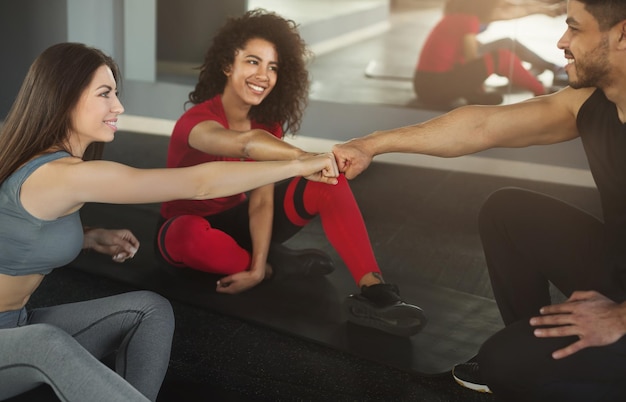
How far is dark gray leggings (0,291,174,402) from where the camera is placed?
57.1 inches

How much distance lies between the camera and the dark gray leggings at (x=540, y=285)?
65.6 inches

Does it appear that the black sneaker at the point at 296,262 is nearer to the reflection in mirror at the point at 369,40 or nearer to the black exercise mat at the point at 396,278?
the black exercise mat at the point at 396,278

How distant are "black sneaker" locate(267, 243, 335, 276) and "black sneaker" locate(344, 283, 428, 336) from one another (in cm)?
36

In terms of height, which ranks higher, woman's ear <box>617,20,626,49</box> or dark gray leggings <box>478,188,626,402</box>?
woman's ear <box>617,20,626,49</box>

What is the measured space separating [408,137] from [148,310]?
34.9 inches

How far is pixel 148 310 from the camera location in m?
1.80

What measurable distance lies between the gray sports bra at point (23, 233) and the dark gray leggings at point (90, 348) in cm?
12

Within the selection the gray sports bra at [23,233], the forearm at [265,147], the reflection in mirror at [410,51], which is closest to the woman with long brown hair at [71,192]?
the gray sports bra at [23,233]

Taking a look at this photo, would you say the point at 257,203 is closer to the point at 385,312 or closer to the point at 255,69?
the point at 255,69

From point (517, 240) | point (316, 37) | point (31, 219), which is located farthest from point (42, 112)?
point (316, 37)

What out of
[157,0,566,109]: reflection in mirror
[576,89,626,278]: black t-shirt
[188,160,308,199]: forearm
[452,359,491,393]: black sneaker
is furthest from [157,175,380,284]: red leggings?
[157,0,566,109]: reflection in mirror

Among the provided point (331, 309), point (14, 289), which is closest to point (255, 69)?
point (331, 309)

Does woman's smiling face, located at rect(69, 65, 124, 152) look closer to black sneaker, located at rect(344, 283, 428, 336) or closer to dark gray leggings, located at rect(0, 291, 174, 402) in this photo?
dark gray leggings, located at rect(0, 291, 174, 402)

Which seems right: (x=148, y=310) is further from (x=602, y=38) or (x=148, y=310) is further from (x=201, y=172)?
(x=602, y=38)
